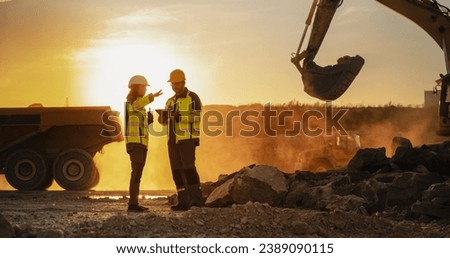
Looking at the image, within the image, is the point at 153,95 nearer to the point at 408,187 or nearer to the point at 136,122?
the point at 136,122

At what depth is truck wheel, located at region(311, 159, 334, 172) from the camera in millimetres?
21047

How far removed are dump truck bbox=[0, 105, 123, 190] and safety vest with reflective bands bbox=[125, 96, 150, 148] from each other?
8231 mm

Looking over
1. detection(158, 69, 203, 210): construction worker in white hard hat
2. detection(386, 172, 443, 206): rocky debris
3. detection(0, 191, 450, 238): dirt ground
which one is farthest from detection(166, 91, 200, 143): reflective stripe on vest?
detection(386, 172, 443, 206): rocky debris

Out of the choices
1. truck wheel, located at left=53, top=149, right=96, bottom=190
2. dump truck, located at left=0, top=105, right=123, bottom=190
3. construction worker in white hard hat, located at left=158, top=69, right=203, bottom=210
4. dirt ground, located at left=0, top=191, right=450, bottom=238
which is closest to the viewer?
dirt ground, located at left=0, top=191, right=450, bottom=238

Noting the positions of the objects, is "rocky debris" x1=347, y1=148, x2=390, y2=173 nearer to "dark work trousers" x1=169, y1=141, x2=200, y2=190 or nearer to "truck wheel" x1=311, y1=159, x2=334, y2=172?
"dark work trousers" x1=169, y1=141, x2=200, y2=190

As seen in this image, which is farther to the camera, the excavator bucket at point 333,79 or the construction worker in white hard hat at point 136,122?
the excavator bucket at point 333,79

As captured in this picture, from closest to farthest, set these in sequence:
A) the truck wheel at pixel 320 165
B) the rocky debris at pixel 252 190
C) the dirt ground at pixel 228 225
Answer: the dirt ground at pixel 228 225 → the rocky debris at pixel 252 190 → the truck wheel at pixel 320 165

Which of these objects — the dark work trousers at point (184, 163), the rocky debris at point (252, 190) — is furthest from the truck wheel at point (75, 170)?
the dark work trousers at point (184, 163)

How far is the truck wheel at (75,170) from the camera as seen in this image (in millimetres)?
19734

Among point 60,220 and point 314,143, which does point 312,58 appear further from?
point 314,143

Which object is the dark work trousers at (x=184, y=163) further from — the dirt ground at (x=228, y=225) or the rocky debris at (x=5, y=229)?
the rocky debris at (x=5, y=229)

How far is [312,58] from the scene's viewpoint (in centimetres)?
1667

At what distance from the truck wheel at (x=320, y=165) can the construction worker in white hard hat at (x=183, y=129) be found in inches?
350
